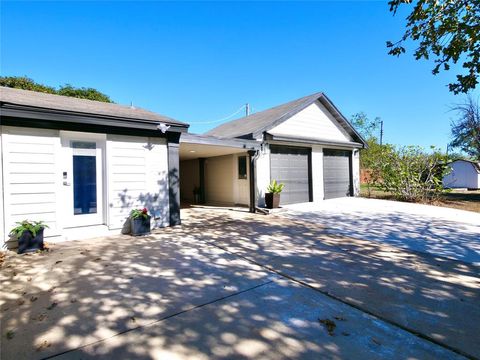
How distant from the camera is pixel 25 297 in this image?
3.05 metres

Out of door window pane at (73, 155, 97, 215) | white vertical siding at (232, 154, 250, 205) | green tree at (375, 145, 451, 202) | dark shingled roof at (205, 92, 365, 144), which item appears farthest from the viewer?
green tree at (375, 145, 451, 202)

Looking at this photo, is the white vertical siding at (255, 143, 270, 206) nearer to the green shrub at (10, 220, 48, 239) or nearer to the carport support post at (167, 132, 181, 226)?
the carport support post at (167, 132, 181, 226)

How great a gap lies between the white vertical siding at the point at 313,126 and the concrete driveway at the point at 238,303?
7.38 metres

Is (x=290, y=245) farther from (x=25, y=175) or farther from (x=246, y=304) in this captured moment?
(x=25, y=175)

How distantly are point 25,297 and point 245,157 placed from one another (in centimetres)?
863

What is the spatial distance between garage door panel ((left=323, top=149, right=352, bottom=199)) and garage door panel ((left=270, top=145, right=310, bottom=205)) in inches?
52.6

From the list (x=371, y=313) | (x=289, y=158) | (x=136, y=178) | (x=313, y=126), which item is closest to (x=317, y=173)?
(x=289, y=158)

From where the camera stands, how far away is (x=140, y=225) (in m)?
6.07

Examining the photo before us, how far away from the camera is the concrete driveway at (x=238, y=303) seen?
214cm

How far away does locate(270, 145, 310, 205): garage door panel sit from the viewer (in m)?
10.8

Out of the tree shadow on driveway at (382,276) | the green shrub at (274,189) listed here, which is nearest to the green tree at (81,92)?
the green shrub at (274,189)

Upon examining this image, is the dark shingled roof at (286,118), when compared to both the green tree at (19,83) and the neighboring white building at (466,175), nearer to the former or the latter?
the neighboring white building at (466,175)

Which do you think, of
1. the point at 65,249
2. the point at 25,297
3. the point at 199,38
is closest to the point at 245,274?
the point at 25,297

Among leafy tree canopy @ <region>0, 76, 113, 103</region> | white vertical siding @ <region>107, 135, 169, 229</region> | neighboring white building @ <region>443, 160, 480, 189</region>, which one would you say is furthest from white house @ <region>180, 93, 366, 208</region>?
neighboring white building @ <region>443, 160, 480, 189</region>
